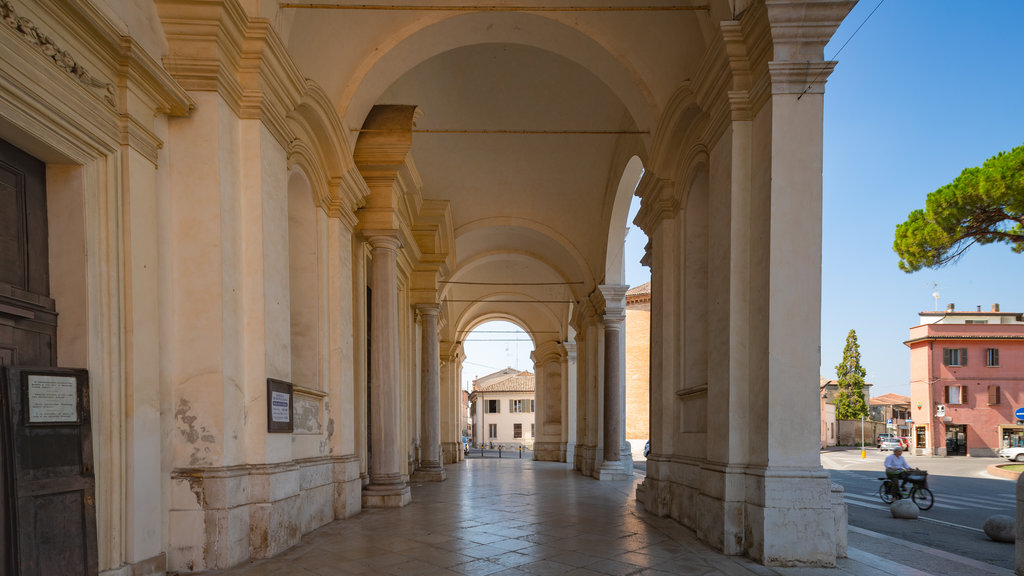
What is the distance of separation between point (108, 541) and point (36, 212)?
2.17m

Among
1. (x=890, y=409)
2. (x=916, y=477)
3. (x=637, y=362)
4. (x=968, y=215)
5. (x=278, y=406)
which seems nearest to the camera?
(x=278, y=406)

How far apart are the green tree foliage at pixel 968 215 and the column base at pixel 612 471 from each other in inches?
440

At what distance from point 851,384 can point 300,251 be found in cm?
6129

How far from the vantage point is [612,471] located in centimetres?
1566

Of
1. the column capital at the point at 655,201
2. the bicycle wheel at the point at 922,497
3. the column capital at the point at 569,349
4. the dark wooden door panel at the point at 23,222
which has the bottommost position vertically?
the bicycle wheel at the point at 922,497

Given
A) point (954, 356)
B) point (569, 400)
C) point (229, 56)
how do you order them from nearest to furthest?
1. point (229, 56)
2. point (569, 400)
3. point (954, 356)

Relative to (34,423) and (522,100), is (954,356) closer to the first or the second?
(522,100)

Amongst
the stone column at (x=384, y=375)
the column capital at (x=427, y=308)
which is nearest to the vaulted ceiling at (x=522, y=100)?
the stone column at (x=384, y=375)

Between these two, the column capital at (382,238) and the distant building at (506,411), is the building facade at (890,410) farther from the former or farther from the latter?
the column capital at (382,238)

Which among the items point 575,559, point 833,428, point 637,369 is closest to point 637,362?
point 637,369

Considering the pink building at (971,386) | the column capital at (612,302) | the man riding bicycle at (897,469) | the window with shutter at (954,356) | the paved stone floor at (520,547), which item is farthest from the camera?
the window with shutter at (954,356)

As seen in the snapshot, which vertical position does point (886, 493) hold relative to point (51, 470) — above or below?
below

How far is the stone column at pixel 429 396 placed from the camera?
15.8 m

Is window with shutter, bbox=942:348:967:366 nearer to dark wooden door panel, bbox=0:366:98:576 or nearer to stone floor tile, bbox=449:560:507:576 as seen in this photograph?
stone floor tile, bbox=449:560:507:576
